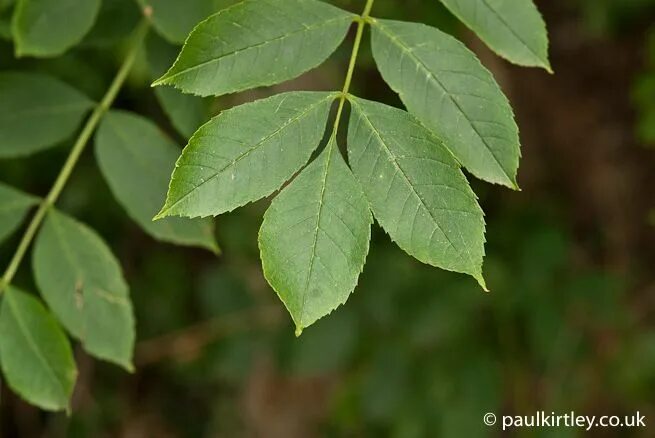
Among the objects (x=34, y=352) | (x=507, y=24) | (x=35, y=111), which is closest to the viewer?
(x=507, y=24)

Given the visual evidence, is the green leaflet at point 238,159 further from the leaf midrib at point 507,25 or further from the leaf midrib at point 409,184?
the leaf midrib at point 507,25

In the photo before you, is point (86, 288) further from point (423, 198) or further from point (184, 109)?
point (423, 198)

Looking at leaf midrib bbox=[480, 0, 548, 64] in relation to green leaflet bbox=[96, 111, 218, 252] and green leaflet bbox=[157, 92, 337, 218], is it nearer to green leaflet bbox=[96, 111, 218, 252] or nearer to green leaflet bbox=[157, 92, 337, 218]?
green leaflet bbox=[157, 92, 337, 218]

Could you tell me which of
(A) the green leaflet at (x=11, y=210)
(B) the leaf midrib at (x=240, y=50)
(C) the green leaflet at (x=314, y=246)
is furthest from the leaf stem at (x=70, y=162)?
(C) the green leaflet at (x=314, y=246)

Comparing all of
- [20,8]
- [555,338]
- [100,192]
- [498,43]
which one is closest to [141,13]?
[20,8]

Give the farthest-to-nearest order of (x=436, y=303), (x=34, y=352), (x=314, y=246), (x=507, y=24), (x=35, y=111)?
1. (x=436, y=303)
2. (x=35, y=111)
3. (x=34, y=352)
4. (x=507, y=24)
5. (x=314, y=246)

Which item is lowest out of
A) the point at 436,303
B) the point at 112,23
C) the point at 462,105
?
the point at 436,303

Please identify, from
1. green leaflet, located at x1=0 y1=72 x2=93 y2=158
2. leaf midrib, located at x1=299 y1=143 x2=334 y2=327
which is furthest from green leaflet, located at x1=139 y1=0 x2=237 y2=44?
leaf midrib, located at x1=299 y1=143 x2=334 y2=327

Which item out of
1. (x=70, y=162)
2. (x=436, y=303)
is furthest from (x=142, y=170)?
(x=436, y=303)

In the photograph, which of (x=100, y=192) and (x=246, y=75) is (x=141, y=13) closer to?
(x=246, y=75)

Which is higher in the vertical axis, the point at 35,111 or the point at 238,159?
the point at 238,159
